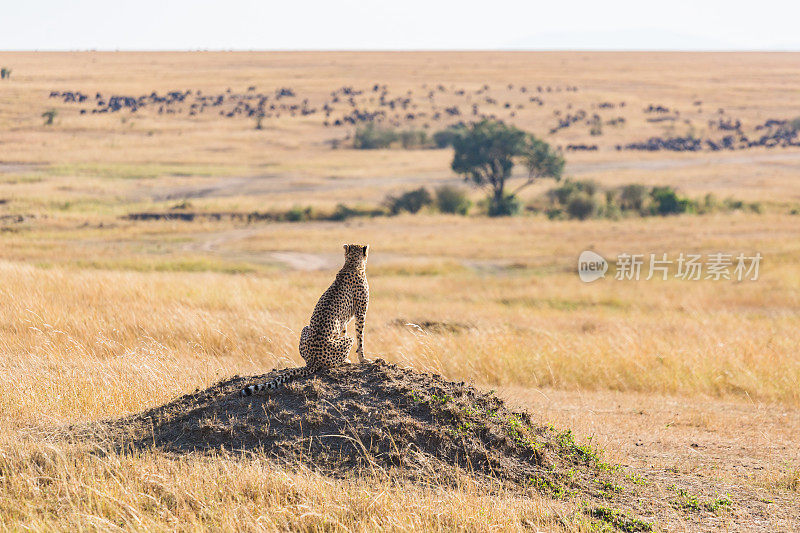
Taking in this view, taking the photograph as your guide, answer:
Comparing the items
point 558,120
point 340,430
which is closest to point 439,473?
point 340,430

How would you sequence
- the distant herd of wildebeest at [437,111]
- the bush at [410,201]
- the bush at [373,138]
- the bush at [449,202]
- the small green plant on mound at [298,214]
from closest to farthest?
the small green plant on mound at [298,214] → the bush at [410,201] → the bush at [449,202] → the bush at [373,138] → the distant herd of wildebeest at [437,111]

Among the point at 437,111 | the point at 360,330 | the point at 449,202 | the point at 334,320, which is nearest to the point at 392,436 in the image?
the point at 334,320

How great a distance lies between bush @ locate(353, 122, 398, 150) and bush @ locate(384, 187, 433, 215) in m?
32.9

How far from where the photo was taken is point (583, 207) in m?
49.6

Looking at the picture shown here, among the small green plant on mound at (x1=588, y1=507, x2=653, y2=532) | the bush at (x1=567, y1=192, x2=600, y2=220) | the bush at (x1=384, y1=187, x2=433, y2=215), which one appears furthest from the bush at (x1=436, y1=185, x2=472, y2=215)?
the small green plant on mound at (x1=588, y1=507, x2=653, y2=532)

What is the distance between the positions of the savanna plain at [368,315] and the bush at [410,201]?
1646 mm

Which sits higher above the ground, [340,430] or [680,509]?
[340,430]

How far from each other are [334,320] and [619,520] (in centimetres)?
298

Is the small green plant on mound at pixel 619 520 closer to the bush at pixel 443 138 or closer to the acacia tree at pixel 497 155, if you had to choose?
the acacia tree at pixel 497 155

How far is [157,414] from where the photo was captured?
747cm

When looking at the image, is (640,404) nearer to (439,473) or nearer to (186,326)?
(439,473)

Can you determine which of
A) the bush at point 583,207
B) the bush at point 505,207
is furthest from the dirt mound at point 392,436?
the bush at point 505,207

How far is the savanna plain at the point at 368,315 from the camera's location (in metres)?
6.23

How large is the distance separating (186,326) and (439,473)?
23.6 feet
